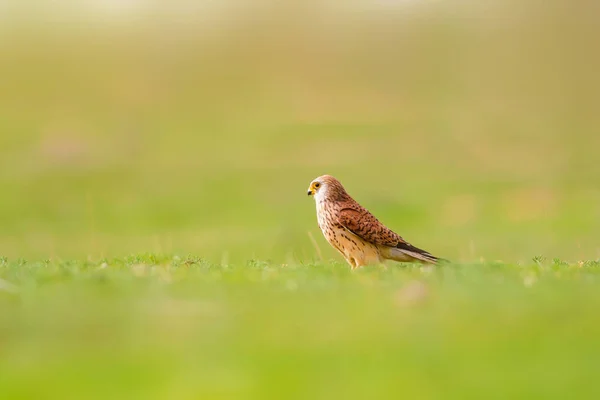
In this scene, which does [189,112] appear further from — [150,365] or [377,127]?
[150,365]

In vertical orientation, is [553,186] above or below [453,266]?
above

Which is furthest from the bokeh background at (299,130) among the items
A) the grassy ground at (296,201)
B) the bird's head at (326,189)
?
the bird's head at (326,189)

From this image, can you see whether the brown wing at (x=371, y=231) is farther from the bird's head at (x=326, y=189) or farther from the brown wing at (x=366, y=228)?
the bird's head at (x=326, y=189)

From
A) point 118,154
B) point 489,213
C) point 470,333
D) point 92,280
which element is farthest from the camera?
point 118,154

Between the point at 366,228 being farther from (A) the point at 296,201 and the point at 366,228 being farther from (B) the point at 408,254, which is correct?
(A) the point at 296,201

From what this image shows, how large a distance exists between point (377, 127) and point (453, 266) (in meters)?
46.1

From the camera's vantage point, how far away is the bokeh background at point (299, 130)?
39656 millimetres

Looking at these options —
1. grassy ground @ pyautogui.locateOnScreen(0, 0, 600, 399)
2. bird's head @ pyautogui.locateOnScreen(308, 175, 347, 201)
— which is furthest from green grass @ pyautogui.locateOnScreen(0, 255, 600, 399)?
bird's head @ pyautogui.locateOnScreen(308, 175, 347, 201)

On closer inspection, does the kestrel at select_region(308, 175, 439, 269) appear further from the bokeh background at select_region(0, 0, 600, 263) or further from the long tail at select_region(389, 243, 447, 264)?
the bokeh background at select_region(0, 0, 600, 263)

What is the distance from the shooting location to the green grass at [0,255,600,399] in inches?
318

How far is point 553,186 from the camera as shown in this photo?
1847 inches

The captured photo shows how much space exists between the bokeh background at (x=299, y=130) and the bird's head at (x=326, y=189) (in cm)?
1196

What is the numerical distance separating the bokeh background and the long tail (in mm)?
12345

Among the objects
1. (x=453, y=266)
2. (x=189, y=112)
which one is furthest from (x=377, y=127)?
(x=453, y=266)
